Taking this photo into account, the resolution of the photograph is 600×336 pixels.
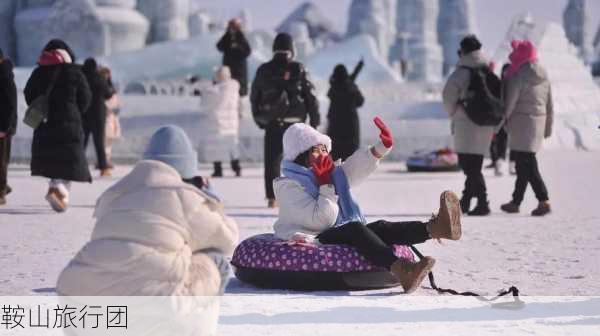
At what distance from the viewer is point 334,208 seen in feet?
17.6

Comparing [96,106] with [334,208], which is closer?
[334,208]

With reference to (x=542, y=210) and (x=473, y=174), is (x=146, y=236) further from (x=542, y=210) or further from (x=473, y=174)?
(x=542, y=210)

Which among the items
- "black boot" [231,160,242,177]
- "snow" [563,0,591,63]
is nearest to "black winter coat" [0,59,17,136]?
"black boot" [231,160,242,177]

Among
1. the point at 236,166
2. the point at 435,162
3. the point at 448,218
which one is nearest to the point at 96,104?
the point at 236,166

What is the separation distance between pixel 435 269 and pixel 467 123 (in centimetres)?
321

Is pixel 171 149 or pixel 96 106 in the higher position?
pixel 171 149

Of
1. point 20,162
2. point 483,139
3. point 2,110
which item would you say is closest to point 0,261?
point 2,110

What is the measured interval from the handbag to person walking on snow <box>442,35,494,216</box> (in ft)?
11.6

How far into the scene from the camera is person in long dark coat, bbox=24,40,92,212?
351 inches

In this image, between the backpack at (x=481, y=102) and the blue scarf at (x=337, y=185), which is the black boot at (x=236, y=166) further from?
the blue scarf at (x=337, y=185)

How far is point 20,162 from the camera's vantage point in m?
18.2

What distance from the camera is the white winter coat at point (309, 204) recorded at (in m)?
5.34

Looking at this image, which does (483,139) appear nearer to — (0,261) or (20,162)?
(0,261)

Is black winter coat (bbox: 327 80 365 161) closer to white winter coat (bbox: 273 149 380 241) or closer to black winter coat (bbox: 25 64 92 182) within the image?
black winter coat (bbox: 25 64 92 182)
